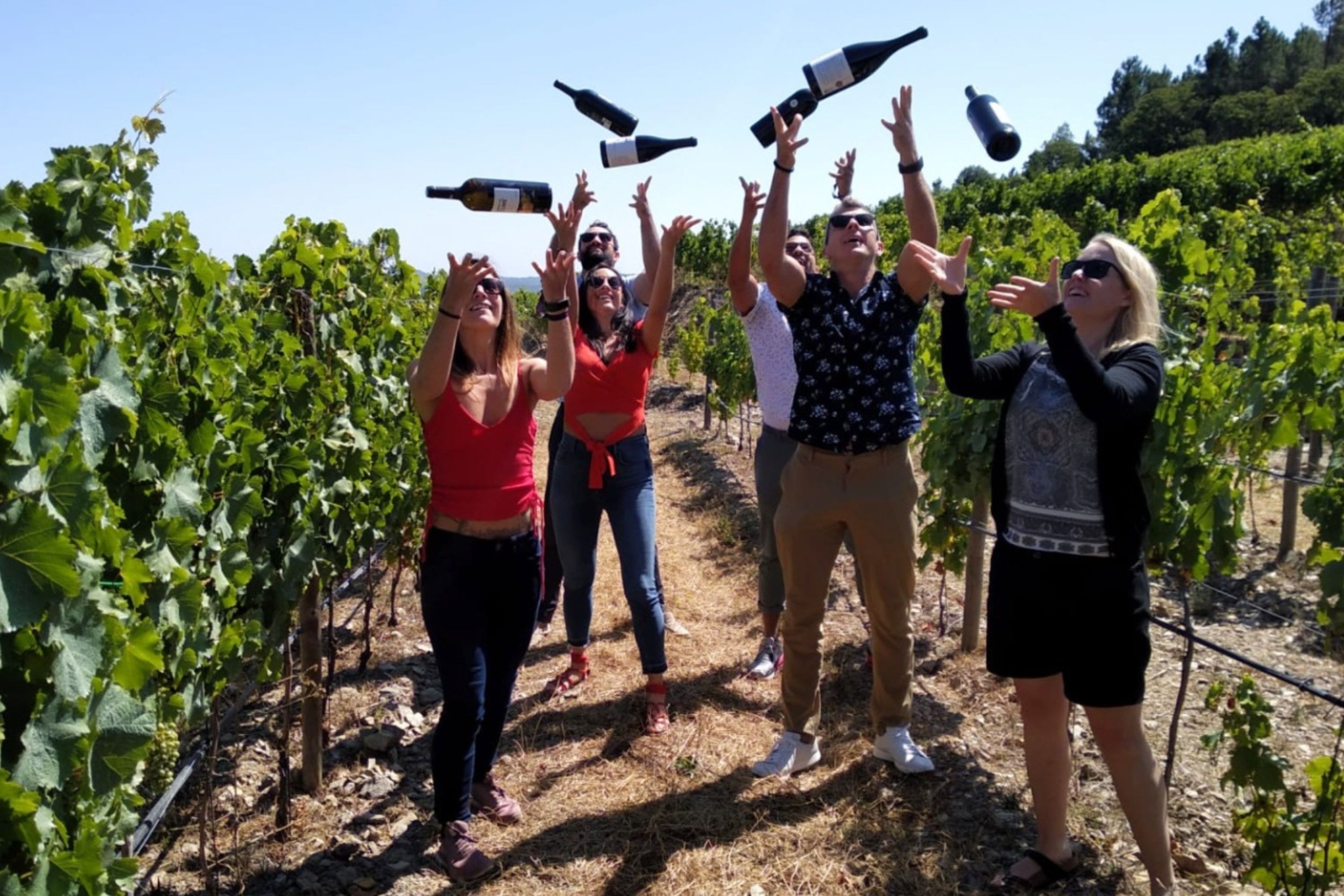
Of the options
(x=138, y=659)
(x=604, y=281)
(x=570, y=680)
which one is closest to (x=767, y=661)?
(x=570, y=680)

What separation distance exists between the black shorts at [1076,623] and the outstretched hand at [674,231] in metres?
1.35

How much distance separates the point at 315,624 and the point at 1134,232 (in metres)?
3.26

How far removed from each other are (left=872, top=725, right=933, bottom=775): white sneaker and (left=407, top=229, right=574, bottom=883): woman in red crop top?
134 cm

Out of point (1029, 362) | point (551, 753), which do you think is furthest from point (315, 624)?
point (1029, 362)

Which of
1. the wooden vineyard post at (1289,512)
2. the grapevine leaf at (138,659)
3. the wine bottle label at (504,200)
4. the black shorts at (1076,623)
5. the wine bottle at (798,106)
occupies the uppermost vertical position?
the wine bottle at (798,106)

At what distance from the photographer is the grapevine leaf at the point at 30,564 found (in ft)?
4.42

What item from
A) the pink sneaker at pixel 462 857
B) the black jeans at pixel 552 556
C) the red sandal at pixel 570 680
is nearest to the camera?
the pink sneaker at pixel 462 857

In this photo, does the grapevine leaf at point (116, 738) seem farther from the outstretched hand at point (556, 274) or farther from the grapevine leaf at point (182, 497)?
the outstretched hand at point (556, 274)

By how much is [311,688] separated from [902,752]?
2006mm

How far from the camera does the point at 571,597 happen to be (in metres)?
3.94

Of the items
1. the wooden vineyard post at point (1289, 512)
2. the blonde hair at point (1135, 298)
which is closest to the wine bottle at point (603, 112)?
the blonde hair at point (1135, 298)

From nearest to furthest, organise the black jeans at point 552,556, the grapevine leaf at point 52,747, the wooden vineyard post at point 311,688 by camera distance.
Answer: the grapevine leaf at point 52,747, the wooden vineyard post at point 311,688, the black jeans at point 552,556

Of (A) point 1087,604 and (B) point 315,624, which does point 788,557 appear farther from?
(B) point 315,624

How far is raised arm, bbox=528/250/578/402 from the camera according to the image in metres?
2.77
